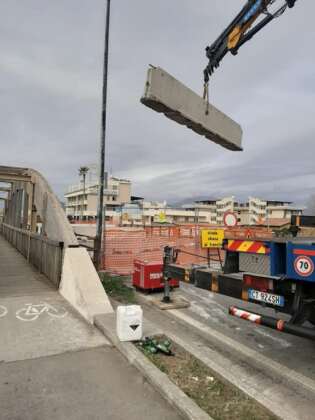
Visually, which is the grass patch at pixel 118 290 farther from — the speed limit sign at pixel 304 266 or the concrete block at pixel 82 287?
the speed limit sign at pixel 304 266

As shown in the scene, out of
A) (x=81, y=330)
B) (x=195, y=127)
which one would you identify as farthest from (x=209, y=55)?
(x=81, y=330)

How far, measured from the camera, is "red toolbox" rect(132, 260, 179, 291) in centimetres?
896

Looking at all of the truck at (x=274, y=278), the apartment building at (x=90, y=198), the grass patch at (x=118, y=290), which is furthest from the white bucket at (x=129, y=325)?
the apartment building at (x=90, y=198)

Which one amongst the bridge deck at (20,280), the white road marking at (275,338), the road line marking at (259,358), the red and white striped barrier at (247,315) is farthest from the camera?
the bridge deck at (20,280)

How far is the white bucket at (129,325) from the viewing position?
15.5 feet

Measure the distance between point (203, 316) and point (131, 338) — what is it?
2.86 meters

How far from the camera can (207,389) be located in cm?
369

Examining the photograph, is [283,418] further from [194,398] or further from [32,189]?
[32,189]

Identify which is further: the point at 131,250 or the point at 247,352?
the point at 131,250

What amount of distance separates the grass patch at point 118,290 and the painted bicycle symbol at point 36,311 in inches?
76.0

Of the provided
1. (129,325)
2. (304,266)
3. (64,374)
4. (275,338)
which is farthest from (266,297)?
(64,374)

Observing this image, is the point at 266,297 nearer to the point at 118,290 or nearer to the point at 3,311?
the point at 3,311

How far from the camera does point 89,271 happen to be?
7.05 metres

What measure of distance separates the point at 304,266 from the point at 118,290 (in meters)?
6.06
